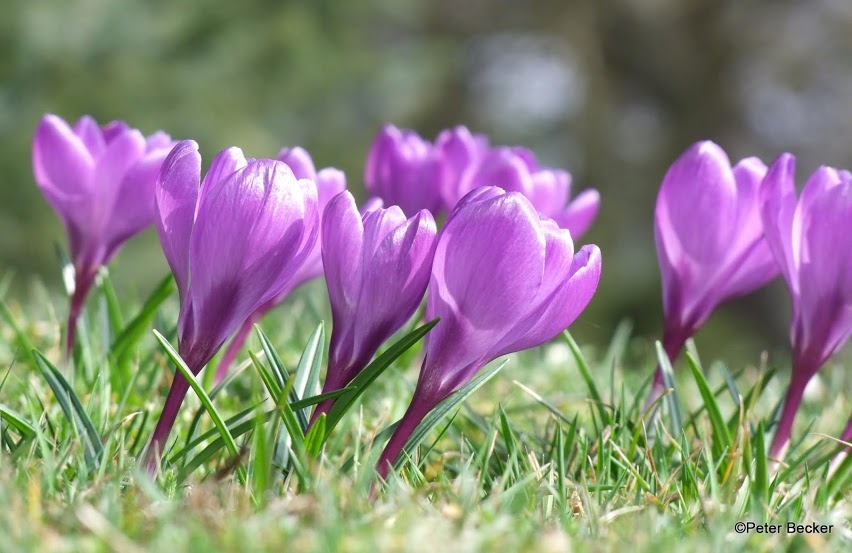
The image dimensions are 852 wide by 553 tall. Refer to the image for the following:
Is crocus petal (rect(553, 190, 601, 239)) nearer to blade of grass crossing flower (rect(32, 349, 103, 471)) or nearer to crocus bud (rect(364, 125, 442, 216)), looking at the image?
crocus bud (rect(364, 125, 442, 216))

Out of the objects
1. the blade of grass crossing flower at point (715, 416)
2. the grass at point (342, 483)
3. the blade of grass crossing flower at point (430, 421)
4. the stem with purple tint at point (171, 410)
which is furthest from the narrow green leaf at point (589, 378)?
the stem with purple tint at point (171, 410)

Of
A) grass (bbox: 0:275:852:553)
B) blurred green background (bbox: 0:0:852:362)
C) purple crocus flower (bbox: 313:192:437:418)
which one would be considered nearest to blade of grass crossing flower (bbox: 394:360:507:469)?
grass (bbox: 0:275:852:553)

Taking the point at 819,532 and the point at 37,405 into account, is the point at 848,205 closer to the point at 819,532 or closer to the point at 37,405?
the point at 819,532

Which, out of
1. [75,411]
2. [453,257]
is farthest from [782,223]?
[75,411]

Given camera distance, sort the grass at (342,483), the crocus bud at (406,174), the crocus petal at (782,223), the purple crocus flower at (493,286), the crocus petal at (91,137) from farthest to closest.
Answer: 1. the crocus bud at (406,174)
2. the crocus petal at (91,137)
3. the crocus petal at (782,223)
4. the purple crocus flower at (493,286)
5. the grass at (342,483)

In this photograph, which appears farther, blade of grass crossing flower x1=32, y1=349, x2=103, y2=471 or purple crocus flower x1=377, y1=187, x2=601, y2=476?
blade of grass crossing flower x1=32, y1=349, x2=103, y2=471

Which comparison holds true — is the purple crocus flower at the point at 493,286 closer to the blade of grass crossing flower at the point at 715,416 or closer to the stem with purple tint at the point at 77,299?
the blade of grass crossing flower at the point at 715,416
